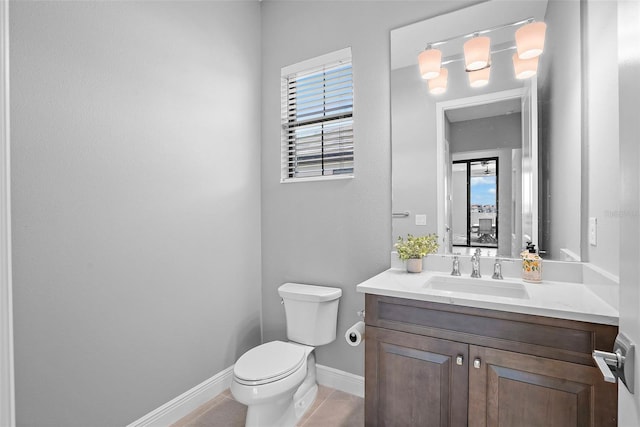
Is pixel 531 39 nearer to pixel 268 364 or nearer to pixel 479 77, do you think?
pixel 479 77

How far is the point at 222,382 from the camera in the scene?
2.21 metres

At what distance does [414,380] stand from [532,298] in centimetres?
62

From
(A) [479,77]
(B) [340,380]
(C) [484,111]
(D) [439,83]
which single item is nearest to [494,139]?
(C) [484,111]

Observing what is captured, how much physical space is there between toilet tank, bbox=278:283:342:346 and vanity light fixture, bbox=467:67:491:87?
149 cm

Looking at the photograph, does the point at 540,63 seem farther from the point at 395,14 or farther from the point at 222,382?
the point at 222,382

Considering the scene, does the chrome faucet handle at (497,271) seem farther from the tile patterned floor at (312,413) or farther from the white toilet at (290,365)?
the tile patterned floor at (312,413)

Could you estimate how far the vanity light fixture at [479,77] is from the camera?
1806mm

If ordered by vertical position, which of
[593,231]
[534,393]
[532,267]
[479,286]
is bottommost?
[534,393]

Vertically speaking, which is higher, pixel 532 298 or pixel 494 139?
pixel 494 139

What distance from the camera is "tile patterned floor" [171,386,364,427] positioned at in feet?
6.23

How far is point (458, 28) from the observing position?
1872 millimetres

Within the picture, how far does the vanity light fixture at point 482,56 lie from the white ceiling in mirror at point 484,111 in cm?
13

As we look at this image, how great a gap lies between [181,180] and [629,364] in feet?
6.63

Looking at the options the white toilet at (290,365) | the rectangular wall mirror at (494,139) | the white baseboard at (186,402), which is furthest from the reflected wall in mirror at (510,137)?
the white baseboard at (186,402)
